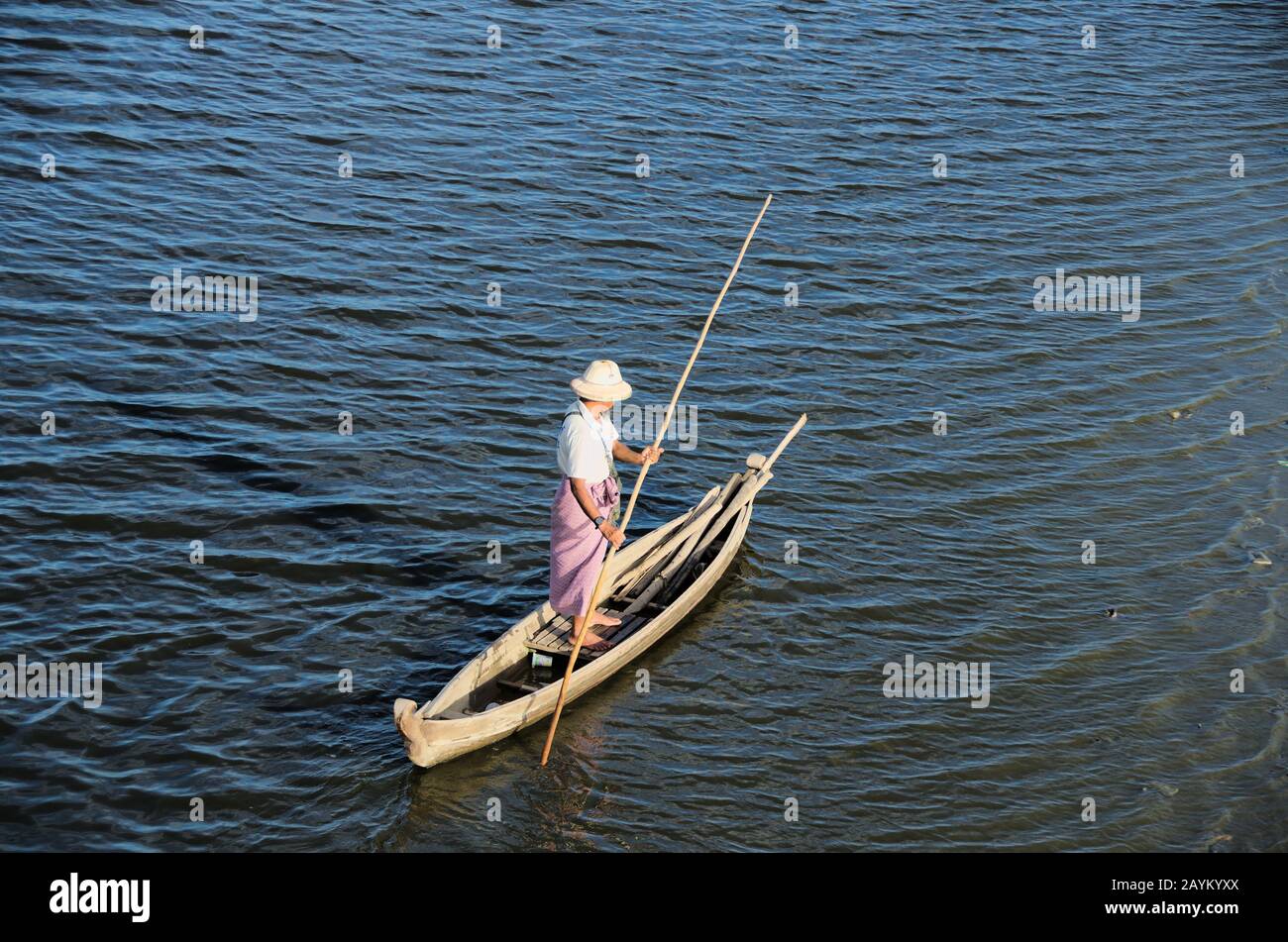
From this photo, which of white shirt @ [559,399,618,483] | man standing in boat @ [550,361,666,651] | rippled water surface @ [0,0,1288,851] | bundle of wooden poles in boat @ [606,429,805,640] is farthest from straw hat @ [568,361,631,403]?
rippled water surface @ [0,0,1288,851]

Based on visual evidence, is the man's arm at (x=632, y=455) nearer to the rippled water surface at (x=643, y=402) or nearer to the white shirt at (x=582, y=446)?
the white shirt at (x=582, y=446)

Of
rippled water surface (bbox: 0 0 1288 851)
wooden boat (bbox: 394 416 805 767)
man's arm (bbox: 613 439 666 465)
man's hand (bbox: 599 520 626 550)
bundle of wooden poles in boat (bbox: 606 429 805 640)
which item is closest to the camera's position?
wooden boat (bbox: 394 416 805 767)

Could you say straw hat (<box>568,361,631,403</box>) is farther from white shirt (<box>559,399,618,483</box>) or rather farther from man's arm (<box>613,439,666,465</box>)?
man's arm (<box>613,439,666,465</box>)

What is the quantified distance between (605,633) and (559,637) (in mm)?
450

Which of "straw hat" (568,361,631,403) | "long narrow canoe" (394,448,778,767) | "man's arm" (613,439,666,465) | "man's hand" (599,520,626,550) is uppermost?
"straw hat" (568,361,631,403)

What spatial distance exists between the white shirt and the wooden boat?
4.28 ft

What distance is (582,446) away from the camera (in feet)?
32.7

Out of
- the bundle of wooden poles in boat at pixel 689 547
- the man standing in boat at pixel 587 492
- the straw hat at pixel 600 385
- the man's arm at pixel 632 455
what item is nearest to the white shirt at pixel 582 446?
the man standing in boat at pixel 587 492

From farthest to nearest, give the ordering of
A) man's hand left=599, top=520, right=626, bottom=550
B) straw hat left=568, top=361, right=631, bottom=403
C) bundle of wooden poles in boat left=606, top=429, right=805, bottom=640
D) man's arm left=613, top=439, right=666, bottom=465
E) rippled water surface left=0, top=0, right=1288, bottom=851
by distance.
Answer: bundle of wooden poles in boat left=606, top=429, right=805, bottom=640 < man's arm left=613, top=439, right=666, bottom=465 < man's hand left=599, top=520, right=626, bottom=550 < straw hat left=568, top=361, right=631, bottom=403 < rippled water surface left=0, top=0, right=1288, bottom=851

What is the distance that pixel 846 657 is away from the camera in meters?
11.3

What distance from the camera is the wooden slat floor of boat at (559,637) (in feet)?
34.6

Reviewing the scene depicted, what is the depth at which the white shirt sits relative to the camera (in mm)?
9977
